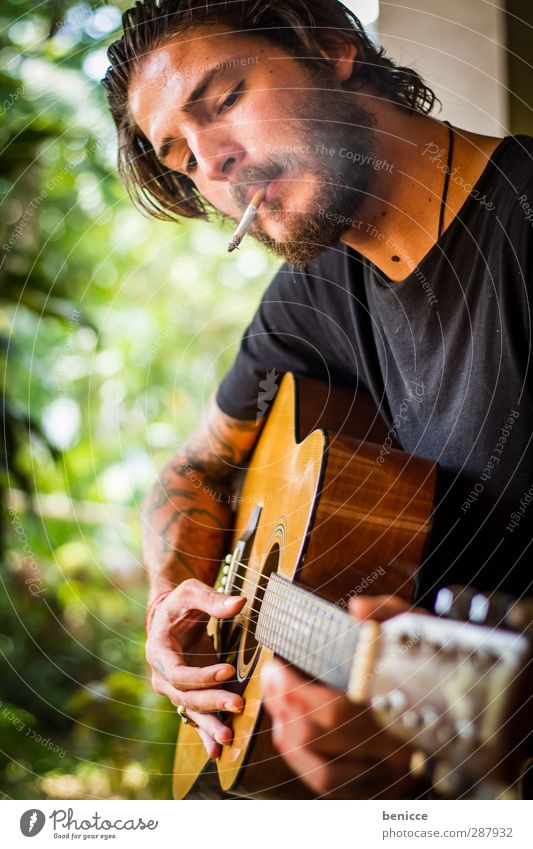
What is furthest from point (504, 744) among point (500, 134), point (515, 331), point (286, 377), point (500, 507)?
point (500, 134)

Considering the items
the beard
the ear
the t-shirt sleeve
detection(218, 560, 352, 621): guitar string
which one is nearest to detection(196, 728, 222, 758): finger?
detection(218, 560, 352, 621): guitar string

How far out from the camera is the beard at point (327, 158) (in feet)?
1.88

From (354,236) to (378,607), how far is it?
0.32 meters

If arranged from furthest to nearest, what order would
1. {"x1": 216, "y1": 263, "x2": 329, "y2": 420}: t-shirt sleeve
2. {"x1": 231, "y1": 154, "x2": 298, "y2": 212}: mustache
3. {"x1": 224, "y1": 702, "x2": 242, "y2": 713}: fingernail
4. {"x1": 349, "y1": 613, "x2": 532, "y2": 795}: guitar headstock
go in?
{"x1": 216, "y1": 263, "x2": 329, "y2": 420}: t-shirt sleeve → {"x1": 231, "y1": 154, "x2": 298, "y2": 212}: mustache → {"x1": 224, "y1": 702, "x2": 242, "y2": 713}: fingernail → {"x1": 349, "y1": 613, "x2": 532, "y2": 795}: guitar headstock

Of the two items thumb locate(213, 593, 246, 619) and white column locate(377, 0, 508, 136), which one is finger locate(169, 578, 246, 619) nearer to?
thumb locate(213, 593, 246, 619)

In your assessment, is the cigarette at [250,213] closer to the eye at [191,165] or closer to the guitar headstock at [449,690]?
the eye at [191,165]

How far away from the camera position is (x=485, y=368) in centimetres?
50

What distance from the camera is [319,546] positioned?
1.51ft

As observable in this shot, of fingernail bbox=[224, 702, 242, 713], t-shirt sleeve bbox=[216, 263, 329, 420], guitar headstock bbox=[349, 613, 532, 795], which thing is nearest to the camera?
guitar headstock bbox=[349, 613, 532, 795]

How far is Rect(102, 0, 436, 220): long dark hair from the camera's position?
563mm

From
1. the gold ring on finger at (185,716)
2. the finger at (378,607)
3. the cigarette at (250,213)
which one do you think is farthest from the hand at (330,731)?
the cigarette at (250,213)

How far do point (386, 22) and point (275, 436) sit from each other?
0.39m
